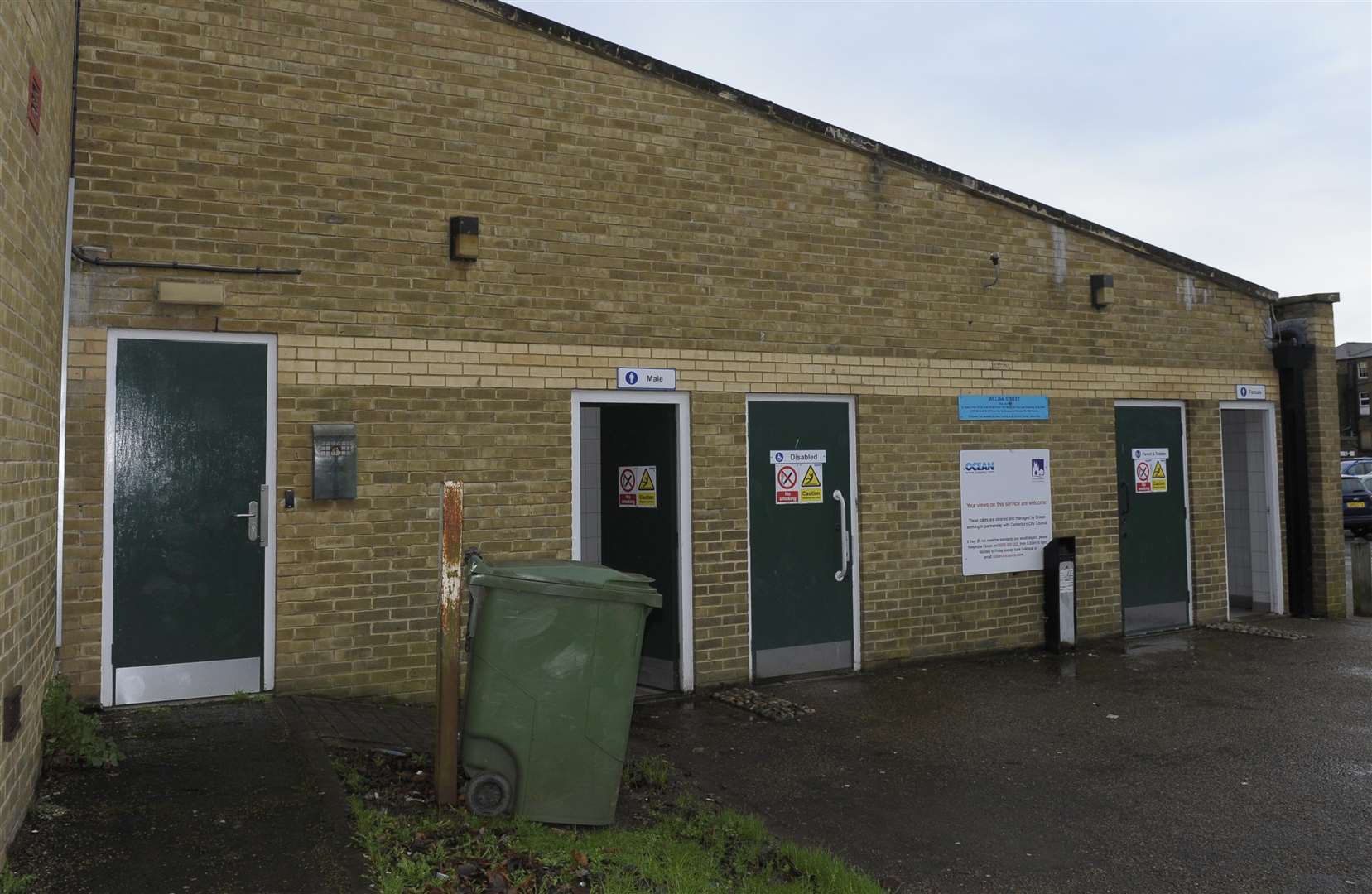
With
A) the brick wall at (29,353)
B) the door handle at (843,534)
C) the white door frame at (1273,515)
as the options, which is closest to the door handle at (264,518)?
the brick wall at (29,353)

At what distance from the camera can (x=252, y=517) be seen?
21.8 ft

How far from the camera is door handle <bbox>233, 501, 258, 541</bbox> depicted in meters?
6.64

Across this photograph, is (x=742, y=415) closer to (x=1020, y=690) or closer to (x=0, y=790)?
(x=1020, y=690)

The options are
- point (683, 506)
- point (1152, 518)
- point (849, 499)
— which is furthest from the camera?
point (1152, 518)

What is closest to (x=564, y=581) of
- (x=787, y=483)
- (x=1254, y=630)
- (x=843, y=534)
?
(x=787, y=483)

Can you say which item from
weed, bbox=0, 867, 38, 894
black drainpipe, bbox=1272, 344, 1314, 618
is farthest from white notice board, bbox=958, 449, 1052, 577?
weed, bbox=0, 867, 38, 894

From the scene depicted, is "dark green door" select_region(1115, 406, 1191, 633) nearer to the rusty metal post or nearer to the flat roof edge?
the flat roof edge

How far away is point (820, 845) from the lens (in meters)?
4.93

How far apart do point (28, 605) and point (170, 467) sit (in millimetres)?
1758

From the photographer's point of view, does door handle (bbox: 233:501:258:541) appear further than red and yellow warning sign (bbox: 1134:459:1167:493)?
No

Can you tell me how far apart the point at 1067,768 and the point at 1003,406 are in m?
4.29

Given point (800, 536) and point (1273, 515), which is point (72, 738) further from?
point (1273, 515)

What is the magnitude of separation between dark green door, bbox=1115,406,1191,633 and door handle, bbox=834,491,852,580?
3.45 metres

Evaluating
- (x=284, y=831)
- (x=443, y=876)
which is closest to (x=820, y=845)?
(x=443, y=876)
